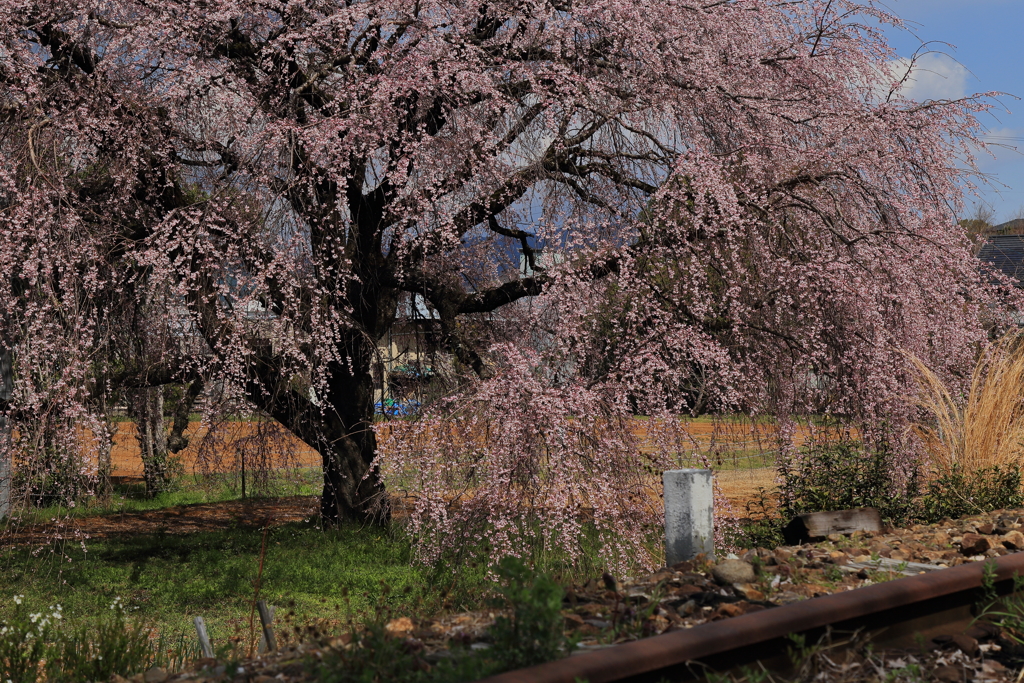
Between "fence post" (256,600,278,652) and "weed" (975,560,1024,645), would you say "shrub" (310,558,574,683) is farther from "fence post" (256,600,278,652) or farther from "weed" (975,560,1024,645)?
"weed" (975,560,1024,645)

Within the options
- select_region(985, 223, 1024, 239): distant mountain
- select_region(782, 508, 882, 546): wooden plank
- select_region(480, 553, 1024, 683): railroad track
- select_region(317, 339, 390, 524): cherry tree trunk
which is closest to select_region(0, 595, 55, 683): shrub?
select_region(480, 553, 1024, 683): railroad track

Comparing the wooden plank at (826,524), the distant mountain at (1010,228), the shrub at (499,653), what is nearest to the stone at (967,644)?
the shrub at (499,653)

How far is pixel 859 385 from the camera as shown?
30.3 feet

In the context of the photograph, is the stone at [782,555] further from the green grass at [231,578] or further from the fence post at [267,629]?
the fence post at [267,629]

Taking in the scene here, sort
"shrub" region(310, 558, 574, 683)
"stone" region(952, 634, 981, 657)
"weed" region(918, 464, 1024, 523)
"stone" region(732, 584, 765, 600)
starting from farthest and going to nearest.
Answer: "weed" region(918, 464, 1024, 523)
"stone" region(732, 584, 765, 600)
"stone" region(952, 634, 981, 657)
"shrub" region(310, 558, 574, 683)

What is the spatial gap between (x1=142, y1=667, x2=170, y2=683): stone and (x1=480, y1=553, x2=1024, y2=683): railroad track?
2.16 m

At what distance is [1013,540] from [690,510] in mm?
2256

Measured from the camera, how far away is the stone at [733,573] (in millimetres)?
5605

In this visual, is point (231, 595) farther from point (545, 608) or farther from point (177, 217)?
point (545, 608)

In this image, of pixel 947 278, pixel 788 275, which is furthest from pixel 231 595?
pixel 947 278

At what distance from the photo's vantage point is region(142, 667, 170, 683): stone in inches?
188

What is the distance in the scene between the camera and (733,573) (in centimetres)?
563

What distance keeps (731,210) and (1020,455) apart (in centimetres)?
370

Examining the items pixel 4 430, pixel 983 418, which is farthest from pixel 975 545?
pixel 4 430
